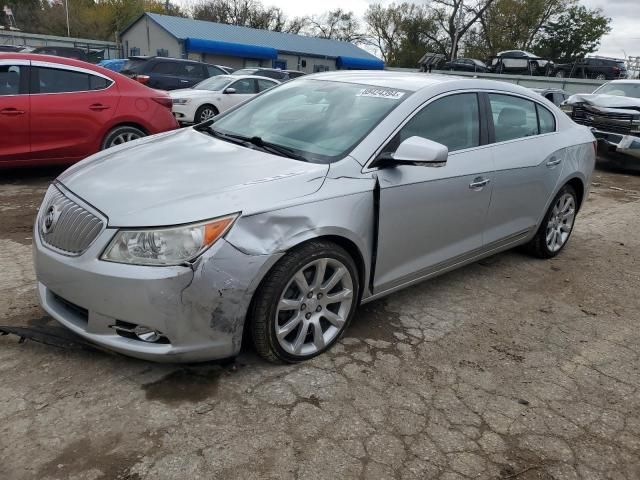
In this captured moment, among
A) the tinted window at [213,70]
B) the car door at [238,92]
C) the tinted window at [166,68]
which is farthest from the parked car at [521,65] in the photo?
the car door at [238,92]

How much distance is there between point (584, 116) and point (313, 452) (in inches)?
412

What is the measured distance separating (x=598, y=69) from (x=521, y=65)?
514 centimetres

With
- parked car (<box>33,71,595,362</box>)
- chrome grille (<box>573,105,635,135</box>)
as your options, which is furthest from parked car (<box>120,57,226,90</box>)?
parked car (<box>33,71,595,362</box>)

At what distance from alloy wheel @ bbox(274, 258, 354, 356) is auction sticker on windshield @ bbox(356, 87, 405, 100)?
1.23m

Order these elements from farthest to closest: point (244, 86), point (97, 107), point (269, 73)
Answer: point (269, 73) < point (244, 86) < point (97, 107)

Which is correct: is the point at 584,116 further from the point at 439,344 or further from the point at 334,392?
the point at 334,392

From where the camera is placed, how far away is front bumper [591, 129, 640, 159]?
9625 mm

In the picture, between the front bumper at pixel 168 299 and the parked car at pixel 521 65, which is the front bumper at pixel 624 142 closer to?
the front bumper at pixel 168 299

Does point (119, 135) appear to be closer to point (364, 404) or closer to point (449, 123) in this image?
point (449, 123)

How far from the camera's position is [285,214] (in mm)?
2635

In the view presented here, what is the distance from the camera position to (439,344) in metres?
3.31

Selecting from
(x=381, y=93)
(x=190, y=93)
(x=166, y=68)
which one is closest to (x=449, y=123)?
(x=381, y=93)

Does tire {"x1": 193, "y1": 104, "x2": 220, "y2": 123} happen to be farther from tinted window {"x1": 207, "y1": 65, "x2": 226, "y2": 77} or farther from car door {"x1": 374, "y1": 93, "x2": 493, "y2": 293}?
car door {"x1": 374, "y1": 93, "x2": 493, "y2": 293}

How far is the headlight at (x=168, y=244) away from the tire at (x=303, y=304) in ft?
1.23
